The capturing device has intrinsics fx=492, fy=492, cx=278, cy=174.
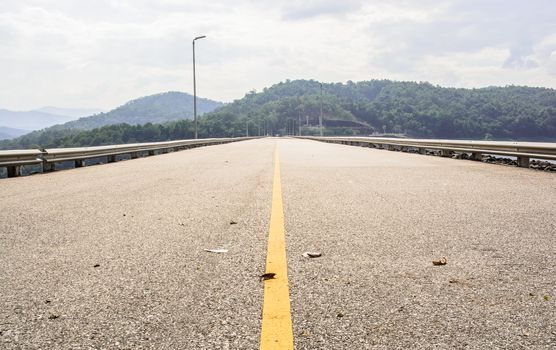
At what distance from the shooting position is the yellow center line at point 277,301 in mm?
2527

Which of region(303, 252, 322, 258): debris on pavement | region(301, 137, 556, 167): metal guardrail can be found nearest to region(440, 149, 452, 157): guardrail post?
region(301, 137, 556, 167): metal guardrail

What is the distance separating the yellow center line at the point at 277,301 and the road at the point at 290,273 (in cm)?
4

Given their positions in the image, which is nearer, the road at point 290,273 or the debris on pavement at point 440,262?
the road at point 290,273

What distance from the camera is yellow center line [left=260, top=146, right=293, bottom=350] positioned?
253 centimetres

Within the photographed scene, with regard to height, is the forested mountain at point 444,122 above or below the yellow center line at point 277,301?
above

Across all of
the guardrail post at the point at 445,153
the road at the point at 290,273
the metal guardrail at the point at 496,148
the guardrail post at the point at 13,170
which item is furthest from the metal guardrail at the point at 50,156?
the guardrail post at the point at 445,153

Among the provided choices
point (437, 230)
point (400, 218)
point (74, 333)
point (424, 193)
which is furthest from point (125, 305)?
point (424, 193)

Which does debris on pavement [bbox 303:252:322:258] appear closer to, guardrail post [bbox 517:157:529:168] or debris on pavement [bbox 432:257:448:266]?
debris on pavement [bbox 432:257:448:266]

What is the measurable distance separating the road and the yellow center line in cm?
4

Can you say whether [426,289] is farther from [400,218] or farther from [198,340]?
[400,218]

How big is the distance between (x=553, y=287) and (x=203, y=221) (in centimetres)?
388

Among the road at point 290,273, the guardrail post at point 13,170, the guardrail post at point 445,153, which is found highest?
the guardrail post at point 445,153

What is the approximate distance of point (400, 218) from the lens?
6.14m

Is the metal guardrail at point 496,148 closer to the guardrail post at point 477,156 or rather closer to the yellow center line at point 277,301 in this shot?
the guardrail post at point 477,156
